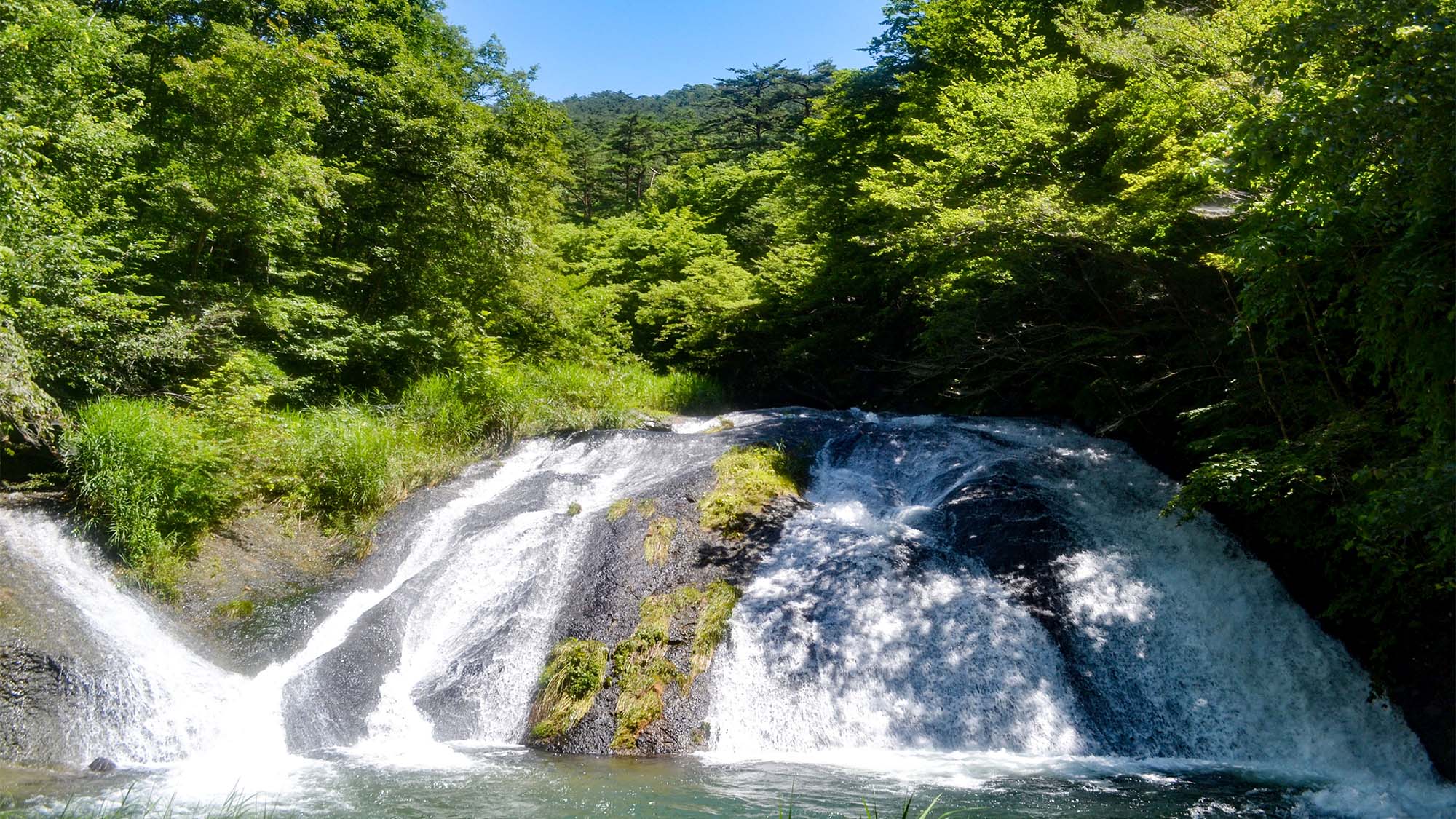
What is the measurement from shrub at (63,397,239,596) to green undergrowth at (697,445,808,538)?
5.33 metres

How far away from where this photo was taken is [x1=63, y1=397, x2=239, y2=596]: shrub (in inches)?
313

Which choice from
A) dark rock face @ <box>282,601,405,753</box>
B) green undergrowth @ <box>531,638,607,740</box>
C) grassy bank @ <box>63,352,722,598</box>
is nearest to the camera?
dark rock face @ <box>282,601,405,753</box>

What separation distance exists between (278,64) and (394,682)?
28.7 feet

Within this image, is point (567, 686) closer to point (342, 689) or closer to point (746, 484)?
point (342, 689)

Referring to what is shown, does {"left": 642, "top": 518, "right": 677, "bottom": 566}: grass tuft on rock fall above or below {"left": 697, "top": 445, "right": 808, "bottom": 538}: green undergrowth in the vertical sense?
below

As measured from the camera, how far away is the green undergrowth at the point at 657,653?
278 inches

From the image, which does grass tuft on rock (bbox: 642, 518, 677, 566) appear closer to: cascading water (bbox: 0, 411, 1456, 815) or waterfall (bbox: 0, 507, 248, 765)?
cascading water (bbox: 0, 411, 1456, 815)

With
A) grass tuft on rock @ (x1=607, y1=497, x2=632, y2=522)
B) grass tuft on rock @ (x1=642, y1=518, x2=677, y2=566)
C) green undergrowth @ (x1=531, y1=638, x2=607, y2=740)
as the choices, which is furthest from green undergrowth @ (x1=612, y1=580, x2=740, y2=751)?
grass tuft on rock @ (x1=607, y1=497, x2=632, y2=522)

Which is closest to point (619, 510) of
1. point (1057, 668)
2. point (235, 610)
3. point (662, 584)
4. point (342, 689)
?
point (662, 584)

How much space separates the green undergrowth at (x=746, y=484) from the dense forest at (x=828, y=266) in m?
2.72

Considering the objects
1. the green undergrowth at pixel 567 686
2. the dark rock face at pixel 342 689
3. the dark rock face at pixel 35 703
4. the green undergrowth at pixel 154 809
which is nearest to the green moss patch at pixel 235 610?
the dark rock face at pixel 342 689

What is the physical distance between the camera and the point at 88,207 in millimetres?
9812

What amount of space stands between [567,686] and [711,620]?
1517 mm

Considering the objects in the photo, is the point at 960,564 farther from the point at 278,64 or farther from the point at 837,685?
the point at 278,64
